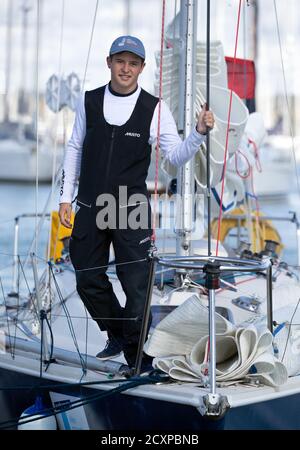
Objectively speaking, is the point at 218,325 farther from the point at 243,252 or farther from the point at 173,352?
the point at 243,252

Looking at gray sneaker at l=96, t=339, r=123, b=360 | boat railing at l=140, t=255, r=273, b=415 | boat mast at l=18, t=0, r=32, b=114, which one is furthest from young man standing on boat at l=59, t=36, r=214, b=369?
boat mast at l=18, t=0, r=32, b=114

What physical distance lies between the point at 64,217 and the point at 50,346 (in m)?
0.79

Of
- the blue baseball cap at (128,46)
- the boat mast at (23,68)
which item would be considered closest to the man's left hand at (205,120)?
the blue baseball cap at (128,46)

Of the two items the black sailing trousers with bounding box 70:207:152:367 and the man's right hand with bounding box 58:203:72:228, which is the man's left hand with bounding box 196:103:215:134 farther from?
the man's right hand with bounding box 58:203:72:228

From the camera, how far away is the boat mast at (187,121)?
5652 mm

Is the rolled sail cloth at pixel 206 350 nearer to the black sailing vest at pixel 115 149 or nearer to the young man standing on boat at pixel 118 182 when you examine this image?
the young man standing on boat at pixel 118 182

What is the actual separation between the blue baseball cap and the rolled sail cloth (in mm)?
1205

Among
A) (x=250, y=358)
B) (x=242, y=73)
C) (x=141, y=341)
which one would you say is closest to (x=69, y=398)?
Answer: (x=141, y=341)

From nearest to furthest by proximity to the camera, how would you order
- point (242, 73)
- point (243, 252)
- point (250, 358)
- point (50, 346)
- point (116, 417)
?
point (250, 358)
point (116, 417)
point (50, 346)
point (243, 252)
point (242, 73)

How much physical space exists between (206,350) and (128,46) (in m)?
1.48

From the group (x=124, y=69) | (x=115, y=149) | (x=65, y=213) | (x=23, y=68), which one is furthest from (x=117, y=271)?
(x=23, y=68)

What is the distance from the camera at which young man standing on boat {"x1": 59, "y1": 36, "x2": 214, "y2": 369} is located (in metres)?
4.69

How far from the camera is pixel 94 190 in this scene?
4.75m

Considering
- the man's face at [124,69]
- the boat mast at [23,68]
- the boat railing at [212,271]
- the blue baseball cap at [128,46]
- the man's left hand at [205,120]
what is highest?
the boat mast at [23,68]
